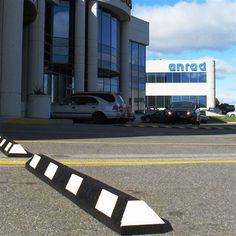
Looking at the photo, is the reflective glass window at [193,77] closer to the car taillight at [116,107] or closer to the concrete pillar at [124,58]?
the concrete pillar at [124,58]

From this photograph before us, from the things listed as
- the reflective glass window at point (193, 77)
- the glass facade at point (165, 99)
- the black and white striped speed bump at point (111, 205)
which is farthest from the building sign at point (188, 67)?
the black and white striped speed bump at point (111, 205)

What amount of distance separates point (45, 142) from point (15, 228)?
30.2ft

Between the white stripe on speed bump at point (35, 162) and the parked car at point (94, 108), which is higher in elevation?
the parked car at point (94, 108)

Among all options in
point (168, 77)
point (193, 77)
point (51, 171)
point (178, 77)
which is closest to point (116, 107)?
point (51, 171)

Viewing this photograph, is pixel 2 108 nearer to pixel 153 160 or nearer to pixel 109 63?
pixel 153 160

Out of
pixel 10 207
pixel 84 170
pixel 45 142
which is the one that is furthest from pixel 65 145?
pixel 10 207

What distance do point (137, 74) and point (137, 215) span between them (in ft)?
173

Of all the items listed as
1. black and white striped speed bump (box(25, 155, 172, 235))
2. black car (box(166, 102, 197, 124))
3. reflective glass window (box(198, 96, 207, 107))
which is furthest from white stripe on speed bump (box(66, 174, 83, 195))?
reflective glass window (box(198, 96, 207, 107))

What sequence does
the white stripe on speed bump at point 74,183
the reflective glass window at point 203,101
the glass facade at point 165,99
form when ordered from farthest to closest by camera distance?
the glass facade at point 165,99
the reflective glass window at point 203,101
the white stripe on speed bump at point 74,183

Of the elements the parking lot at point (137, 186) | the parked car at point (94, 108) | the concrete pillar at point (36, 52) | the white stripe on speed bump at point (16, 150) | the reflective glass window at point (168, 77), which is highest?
the reflective glass window at point (168, 77)

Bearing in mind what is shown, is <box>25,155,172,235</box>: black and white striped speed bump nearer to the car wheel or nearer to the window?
the car wheel

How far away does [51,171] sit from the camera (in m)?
7.87

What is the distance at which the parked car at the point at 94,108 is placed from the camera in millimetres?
26641

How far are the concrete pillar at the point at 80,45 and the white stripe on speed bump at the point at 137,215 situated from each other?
33.7m
